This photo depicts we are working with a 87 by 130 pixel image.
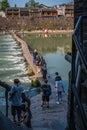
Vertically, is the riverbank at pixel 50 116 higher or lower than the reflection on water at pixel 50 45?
higher

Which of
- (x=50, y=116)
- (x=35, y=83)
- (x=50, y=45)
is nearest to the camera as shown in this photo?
(x=50, y=116)

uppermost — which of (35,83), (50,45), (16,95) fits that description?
(16,95)

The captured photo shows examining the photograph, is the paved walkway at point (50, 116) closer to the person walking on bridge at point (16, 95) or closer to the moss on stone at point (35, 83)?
the person walking on bridge at point (16, 95)

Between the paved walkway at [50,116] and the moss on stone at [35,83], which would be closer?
the paved walkway at [50,116]

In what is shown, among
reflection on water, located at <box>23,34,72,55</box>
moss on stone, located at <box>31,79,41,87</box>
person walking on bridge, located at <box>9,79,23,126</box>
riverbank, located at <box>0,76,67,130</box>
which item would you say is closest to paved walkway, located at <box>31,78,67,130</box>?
riverbank, located at <box>0,76,67,130</box>

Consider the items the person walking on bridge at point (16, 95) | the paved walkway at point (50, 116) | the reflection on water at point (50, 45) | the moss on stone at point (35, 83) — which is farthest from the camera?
the reflection on water at point (50, 45)

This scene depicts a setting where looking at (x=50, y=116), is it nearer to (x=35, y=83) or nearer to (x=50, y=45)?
(x=35, y=83)

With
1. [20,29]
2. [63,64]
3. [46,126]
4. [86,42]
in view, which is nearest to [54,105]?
[46,126]

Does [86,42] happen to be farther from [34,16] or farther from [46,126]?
[34,16]

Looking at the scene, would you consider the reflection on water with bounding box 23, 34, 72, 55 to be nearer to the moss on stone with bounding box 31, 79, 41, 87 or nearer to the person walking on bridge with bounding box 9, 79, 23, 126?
the moss on stone with bounding box 31, 79, 41, 87

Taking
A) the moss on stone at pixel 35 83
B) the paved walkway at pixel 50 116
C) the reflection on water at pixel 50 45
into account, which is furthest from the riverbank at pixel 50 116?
the reflection on water at pixel 50 45

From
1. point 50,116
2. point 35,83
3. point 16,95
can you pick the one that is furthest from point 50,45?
point 16,95

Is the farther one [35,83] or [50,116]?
[35,83]

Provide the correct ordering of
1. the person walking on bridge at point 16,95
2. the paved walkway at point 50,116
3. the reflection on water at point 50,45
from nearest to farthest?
the person walking on bridge at point 16,95 < the paved walkway at point 50,116 < the reflection on water at point 50,45
